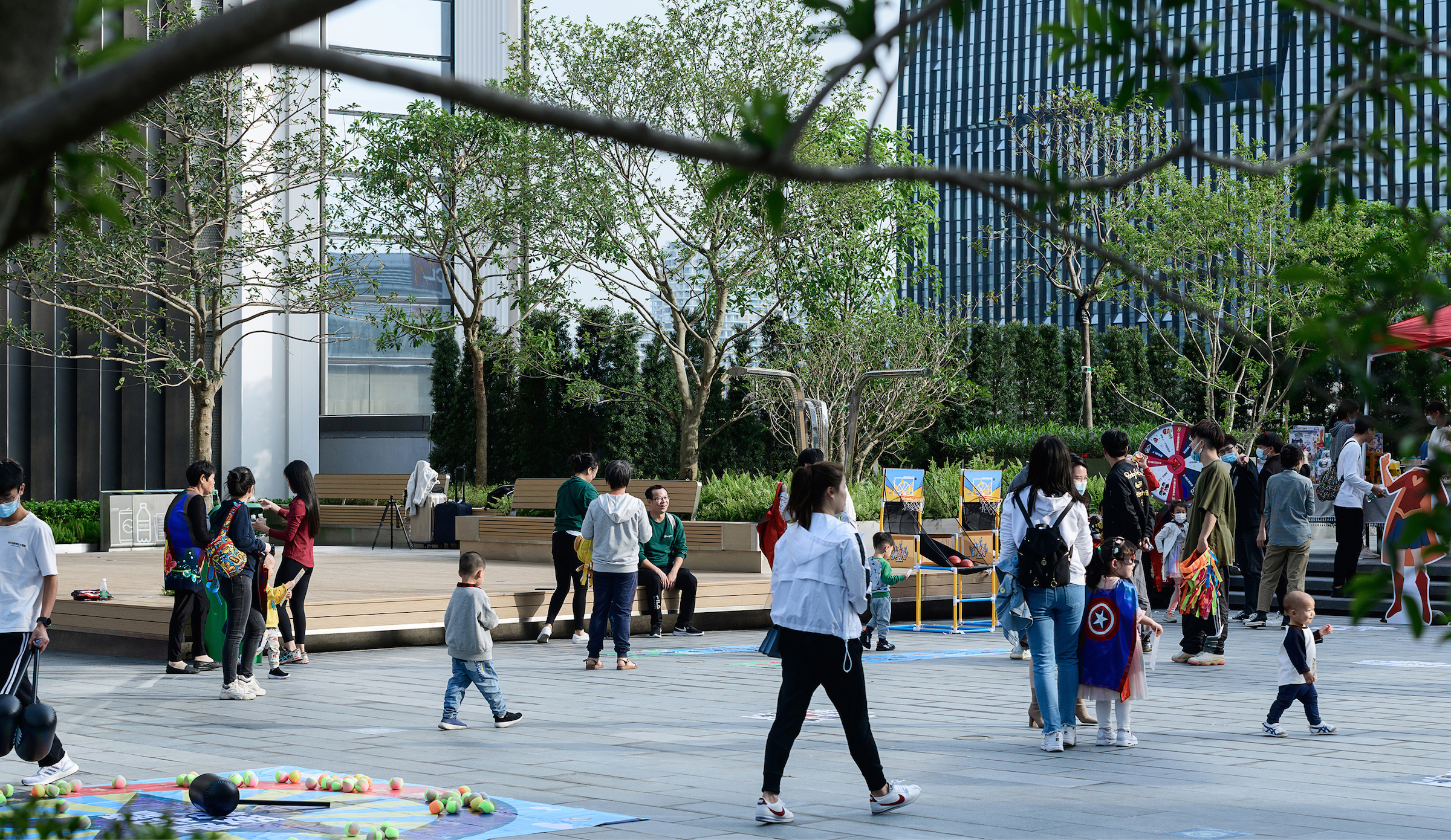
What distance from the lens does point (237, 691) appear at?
10.1 metres

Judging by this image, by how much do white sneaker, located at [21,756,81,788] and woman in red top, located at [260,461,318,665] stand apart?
12.4 feet

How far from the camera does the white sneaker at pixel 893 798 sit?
639cm

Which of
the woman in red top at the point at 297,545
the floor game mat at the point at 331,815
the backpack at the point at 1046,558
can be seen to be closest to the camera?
the floor game mat at the point at 331,815

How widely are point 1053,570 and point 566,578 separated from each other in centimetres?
678

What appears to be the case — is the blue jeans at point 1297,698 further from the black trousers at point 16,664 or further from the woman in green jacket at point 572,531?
the black trousers at point 16,664

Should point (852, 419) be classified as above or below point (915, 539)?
above

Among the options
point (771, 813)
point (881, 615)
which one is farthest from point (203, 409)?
point (771, 813)

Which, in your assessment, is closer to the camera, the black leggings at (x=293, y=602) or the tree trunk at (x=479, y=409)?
the black leggings at (x=293, y=602)

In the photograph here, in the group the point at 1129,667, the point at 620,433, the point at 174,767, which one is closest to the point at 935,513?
the point at 620,433

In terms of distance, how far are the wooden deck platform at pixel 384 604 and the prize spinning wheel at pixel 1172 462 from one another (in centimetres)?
256

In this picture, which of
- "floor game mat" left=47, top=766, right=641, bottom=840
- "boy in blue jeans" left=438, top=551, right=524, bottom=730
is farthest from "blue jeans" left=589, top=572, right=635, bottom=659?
"floor game mat" left=47, top=766, right=641, bottom=840

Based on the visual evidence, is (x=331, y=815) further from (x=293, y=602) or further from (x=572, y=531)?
(x=572, y=531)

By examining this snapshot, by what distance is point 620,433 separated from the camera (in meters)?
29.8

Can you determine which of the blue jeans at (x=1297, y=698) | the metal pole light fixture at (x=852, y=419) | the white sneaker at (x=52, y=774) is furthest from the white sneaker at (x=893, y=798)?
the metal pole light fixture at (x=852, y=419)
